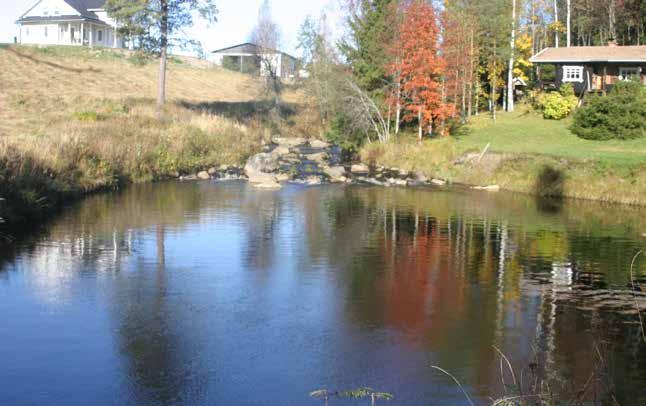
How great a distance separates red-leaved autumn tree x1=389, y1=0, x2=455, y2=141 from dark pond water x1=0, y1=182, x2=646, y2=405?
1600 centimetres

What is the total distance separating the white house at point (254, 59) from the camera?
6546 centimetres

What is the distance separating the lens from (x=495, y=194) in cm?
3603

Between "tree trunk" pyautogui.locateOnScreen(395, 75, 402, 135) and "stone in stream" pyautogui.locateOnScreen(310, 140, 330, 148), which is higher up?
"tree trunk" pyautogui.locateOnScreen(395, 75, 402, 135)

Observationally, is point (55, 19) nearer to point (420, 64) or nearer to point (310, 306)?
point (420, 64)

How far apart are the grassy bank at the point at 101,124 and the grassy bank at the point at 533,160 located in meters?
10.9

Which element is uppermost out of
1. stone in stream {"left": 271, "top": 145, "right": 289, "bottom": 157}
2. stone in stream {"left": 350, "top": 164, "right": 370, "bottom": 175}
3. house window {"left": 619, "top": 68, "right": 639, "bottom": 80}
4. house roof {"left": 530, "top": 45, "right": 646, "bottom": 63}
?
house roof {"left": 530, "top": 45, "right": 646, "bottom": 63}

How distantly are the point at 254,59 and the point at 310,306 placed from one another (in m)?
55.2

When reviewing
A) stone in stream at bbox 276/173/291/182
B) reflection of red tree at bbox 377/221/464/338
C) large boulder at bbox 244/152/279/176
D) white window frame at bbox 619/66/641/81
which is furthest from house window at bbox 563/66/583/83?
reflection of red tree at bbox 377/221/464/338

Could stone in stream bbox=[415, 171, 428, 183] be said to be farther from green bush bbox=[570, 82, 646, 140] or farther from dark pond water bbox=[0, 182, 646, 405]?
green bush bbox=[570, 82, 646, 140]

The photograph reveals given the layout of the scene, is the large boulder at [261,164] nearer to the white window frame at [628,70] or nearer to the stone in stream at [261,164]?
the stone in stream at [261,164]

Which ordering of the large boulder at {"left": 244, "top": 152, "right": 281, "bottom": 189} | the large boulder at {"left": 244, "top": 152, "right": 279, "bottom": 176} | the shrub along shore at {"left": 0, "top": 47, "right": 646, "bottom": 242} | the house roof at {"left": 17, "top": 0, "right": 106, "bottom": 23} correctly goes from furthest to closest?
the house roof at {"left": 17, "top": 0, "right": 106, "bottom": 23} → the large boulder at {"left": 244, "top": 152, "right": 279, "bottom": 176} → the large boulder at {"left": 244, "top": 152, "right": 281, "bottom": 189} → the shrub along shore at {"left": 0, "top": 47, "right": 646, "bottom": 242}

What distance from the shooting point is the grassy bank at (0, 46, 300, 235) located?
1135 inches

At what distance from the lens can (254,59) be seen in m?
70.1

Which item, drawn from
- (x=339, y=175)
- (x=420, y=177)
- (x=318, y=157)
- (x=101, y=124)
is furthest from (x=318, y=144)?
(x=101, y=124)
